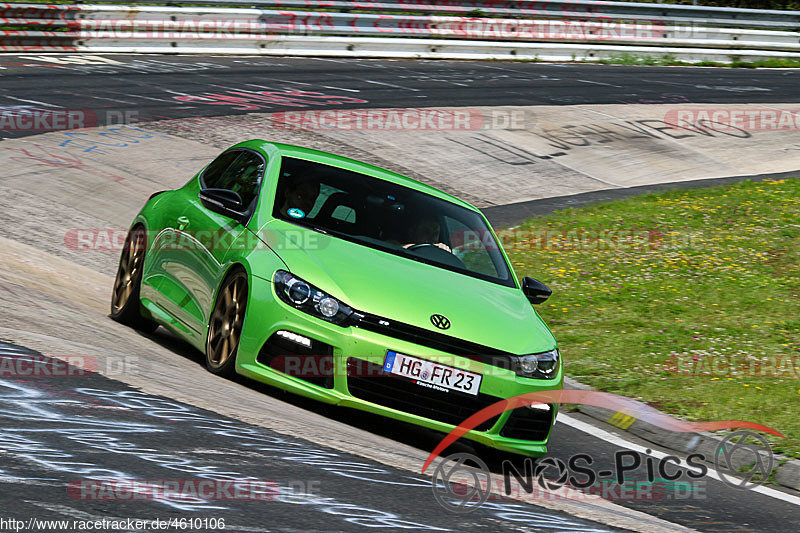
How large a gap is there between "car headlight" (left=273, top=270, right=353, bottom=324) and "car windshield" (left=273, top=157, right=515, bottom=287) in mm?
771

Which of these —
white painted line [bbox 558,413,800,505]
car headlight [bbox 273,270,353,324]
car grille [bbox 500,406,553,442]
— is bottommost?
white painted line [bbox 558,413,800,505]

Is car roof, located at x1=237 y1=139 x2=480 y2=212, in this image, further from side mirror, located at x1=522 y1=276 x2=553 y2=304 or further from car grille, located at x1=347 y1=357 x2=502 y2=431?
car grille, located at x1=347 y1=357 x2=502 y2=431

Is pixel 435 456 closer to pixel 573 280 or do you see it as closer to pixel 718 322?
pixel 718 322

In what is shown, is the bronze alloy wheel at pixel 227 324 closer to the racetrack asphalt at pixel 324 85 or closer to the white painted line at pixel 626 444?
the white painted line at pixel 626 444

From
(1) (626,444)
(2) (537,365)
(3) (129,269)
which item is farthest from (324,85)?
(2) (537,365)

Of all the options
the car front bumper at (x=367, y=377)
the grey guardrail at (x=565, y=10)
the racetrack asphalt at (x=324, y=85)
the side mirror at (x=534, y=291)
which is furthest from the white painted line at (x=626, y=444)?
the grey guardrail at (x=565, y=10)

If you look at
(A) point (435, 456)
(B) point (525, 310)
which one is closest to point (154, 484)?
(A) point (435, 456)

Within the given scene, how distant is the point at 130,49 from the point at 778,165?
13518 mm

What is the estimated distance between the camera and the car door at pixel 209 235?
7.19 meters

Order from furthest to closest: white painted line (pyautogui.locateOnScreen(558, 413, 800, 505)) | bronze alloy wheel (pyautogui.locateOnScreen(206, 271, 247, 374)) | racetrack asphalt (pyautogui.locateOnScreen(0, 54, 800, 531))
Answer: white painted line (pyautogui.locateOnScreen(558, 413, 800, 505)) → bronze alloy wheel (pyautogui.locateOnScreen(206, 271, 247, 374)) → racetrack asphalt (pyautogui.locateOnScreen(0, 54, 800, 531))

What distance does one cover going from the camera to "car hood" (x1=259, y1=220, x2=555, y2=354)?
6383 mm

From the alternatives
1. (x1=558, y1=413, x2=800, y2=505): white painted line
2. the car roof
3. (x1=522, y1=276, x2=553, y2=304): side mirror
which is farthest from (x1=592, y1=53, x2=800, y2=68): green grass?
(x1=522, y1=276, x2=553, y2=304): side mirror

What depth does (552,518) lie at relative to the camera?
5.05 meters

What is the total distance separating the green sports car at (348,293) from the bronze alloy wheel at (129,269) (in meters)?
0.08
